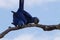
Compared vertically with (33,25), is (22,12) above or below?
above

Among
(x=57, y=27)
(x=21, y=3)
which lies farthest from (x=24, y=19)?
(x=57, y=27)

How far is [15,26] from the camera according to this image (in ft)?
11.5

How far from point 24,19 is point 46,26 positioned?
1.89ft

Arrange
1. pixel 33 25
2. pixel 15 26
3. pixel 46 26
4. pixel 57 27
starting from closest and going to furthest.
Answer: pixel 57 27 → pixel 46 26 → pixel 33 25 → pixel 15 26

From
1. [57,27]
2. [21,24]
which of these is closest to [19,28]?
[21,24]

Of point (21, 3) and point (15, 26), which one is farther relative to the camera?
point (15, 26)

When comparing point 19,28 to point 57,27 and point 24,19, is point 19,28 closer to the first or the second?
point 24,19

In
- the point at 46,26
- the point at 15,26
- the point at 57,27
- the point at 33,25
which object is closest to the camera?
the point at 57,27

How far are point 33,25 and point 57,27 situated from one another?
631 millimetres

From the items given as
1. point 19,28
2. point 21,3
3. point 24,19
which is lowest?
point 19,28

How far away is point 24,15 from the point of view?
3420mm

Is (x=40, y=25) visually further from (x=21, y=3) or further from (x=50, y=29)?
(x=21, y=3)

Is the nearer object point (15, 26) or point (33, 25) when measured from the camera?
point (33, 25)

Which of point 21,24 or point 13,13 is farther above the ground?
point 13,13
